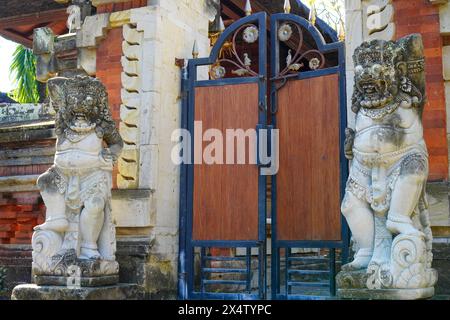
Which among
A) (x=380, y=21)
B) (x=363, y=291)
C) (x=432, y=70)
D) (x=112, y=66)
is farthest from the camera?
(x=112, y=66)

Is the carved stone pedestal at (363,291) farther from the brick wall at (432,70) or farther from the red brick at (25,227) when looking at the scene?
the red brick at (25,227)

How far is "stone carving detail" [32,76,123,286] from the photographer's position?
19.7 ft

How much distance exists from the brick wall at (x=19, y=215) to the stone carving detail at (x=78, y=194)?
1.93 metres

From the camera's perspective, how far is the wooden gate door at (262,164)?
21.9 feet

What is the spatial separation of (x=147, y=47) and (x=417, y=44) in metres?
3.17

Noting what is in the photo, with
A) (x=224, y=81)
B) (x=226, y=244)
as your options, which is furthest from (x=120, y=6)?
(x=226, y=244)

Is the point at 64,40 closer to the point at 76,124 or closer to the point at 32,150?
the point at 32,150

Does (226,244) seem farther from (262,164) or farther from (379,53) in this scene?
(379,53)

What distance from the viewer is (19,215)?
806 cm

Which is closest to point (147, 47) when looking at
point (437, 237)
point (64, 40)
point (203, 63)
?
point (203, 63)

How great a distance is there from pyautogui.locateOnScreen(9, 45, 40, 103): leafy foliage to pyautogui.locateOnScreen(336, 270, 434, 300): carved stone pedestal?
1776 centimetres

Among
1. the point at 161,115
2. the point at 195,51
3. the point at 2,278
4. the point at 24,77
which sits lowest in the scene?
the point at 2,278

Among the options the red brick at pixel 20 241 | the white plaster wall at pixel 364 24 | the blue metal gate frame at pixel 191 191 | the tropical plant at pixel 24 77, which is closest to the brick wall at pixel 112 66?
the blue metal gate frame at pixel 191 191

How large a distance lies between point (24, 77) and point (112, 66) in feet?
49.8
